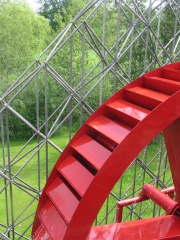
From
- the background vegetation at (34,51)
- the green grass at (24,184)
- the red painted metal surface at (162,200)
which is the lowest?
the red painted metal surface at (162,200)

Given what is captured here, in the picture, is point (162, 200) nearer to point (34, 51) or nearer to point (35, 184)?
point (35, 184)

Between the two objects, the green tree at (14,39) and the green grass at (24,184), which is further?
the green tree at (14,39)

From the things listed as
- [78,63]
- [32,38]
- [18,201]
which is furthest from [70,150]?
[32,38]

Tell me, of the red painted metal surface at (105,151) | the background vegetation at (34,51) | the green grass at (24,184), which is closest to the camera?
the red painted metal surface at (105,151)

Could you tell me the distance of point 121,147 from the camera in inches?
82.6

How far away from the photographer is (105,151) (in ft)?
8.42

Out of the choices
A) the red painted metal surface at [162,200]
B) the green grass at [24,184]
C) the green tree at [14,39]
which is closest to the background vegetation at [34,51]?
the green tree at [14,39]

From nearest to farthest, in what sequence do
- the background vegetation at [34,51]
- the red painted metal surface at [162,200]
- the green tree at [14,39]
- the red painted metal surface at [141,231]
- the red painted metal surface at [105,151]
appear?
1. the red painted metal surface at [105,151]
2. the red painted metal surface at [141,231]
3. the red painted metal surface at [162,200]
4. the background vegetation at [34,51]
5. the green tree at [14,39]

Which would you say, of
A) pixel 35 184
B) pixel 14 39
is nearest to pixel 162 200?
pixel 35 184

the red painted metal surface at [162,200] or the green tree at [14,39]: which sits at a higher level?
the green tree at [14,39]

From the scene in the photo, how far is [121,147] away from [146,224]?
2.86 ft

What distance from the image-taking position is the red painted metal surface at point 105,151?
2.12 meters

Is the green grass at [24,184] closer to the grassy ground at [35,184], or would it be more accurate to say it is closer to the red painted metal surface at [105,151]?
the grassy ground at [35,184]

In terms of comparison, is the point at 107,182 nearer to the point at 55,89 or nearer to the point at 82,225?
the point at 82,225
